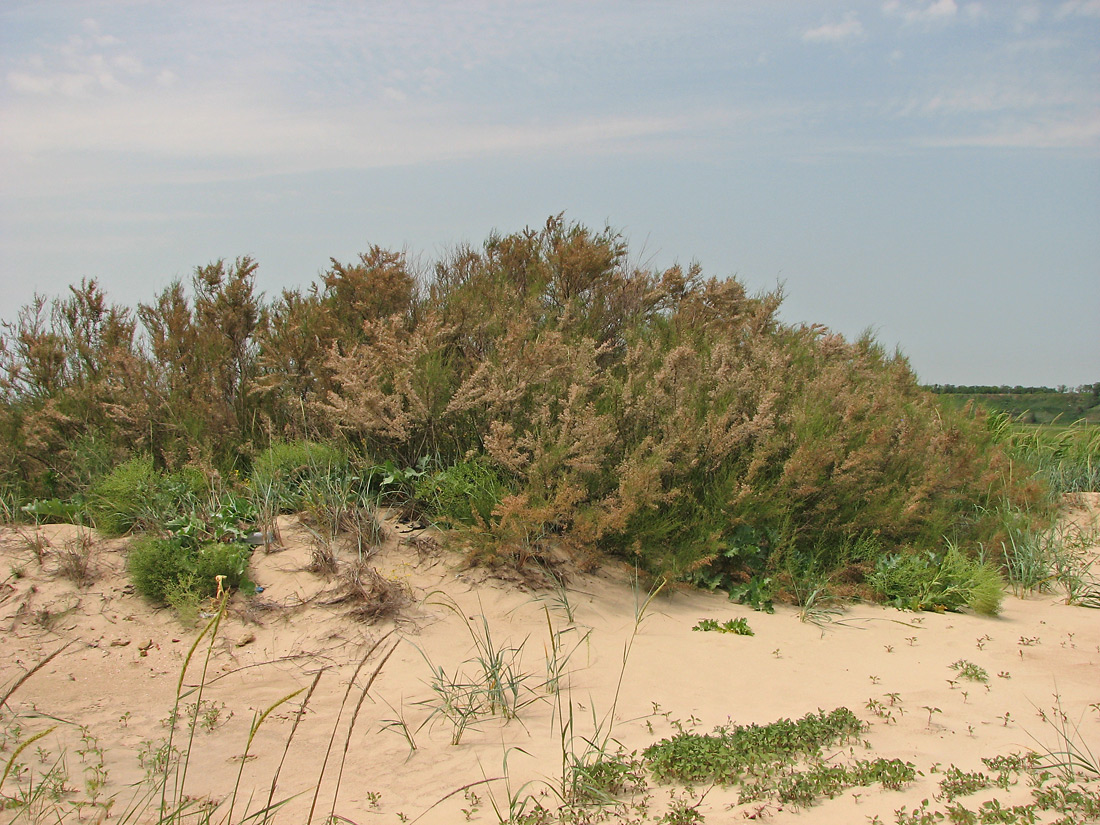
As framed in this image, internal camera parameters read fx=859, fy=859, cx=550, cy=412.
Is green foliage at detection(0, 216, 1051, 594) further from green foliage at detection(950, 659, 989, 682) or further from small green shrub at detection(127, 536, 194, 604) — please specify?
green foliage at detection(950, 659, 989, 682)

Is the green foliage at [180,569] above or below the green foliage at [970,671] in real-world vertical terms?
above

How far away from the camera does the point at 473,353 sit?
8.14m

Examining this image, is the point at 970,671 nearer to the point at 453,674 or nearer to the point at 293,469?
the point at 453,674

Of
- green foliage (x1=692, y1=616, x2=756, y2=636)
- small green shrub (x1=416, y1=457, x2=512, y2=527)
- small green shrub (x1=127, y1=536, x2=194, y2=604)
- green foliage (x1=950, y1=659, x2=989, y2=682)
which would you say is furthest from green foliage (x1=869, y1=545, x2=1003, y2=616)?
small green shrub (x1=127, y1=536, x2=194, y2=604)

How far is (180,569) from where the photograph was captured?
555 centimetres

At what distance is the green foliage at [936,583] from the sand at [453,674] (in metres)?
0.17

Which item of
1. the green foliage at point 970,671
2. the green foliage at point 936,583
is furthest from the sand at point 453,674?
the green foliage at point 936,583

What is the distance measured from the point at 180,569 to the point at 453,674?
2.02 m

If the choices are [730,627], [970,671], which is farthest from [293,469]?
[970,671]

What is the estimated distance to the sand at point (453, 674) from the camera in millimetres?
3666

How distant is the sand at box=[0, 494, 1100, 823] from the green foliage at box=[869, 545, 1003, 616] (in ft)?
0.55

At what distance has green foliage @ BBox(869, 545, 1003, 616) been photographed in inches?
256

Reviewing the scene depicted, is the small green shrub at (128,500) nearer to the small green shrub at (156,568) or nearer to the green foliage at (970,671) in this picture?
the small green shrub at (156,568)

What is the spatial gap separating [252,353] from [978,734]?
6.82 meters
